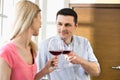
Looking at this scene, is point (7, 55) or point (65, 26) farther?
point (65, 26)

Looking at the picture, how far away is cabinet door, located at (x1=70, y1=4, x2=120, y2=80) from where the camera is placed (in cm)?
360

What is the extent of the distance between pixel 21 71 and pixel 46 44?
554 mm

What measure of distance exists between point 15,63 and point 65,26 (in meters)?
0.70

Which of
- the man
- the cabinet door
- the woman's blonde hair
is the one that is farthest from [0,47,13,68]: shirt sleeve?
the cabinet door

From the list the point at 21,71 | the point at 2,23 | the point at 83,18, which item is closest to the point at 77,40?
the point at 21,71

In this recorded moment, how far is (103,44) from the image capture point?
3.64 meters

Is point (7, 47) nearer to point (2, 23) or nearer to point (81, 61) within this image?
point (81, 61)

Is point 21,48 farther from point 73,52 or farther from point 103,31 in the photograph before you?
point 103,31

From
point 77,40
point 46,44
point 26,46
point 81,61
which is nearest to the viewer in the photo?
point 26,46

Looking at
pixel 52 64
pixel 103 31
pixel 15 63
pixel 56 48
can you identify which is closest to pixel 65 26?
pixel 56 48

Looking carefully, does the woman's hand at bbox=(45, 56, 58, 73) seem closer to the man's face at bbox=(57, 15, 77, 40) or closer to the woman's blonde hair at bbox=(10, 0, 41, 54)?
the woman's blonde hair at bbox=(10, 0, 41, 54)

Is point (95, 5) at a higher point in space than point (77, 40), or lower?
higher

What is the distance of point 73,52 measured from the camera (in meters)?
2.04

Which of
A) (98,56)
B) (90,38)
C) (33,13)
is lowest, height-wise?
(98,56)
